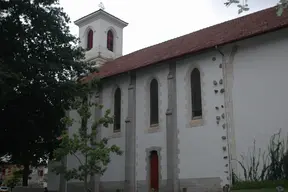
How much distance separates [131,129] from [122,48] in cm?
1479

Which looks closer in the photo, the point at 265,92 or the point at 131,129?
the point at 265,92

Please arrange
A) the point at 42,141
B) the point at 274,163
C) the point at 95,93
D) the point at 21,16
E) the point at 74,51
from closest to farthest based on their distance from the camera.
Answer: the point at 274,163 → the point at 21,16 → the point at 74,51 → the point at 42,141 → the point at 95,93

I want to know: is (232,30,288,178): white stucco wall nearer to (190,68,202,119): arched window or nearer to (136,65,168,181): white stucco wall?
(190,68,202,119): arched window

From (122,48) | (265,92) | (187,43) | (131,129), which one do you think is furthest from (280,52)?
(122,48)

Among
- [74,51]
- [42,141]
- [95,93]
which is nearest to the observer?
[74,51]

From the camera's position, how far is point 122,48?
122ft

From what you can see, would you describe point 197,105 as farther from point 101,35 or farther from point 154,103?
point 101,35

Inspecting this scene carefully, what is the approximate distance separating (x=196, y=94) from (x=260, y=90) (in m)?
3.82

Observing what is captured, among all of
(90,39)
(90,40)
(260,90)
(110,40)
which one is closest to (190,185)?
(260,90)

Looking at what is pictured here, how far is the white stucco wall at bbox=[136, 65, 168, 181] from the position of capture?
22.2 metres

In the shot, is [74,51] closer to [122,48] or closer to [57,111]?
[57,111]

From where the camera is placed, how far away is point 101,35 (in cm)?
3509

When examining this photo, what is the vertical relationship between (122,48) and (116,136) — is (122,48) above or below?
above

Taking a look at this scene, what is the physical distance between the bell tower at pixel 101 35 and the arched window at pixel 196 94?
14008 mm
